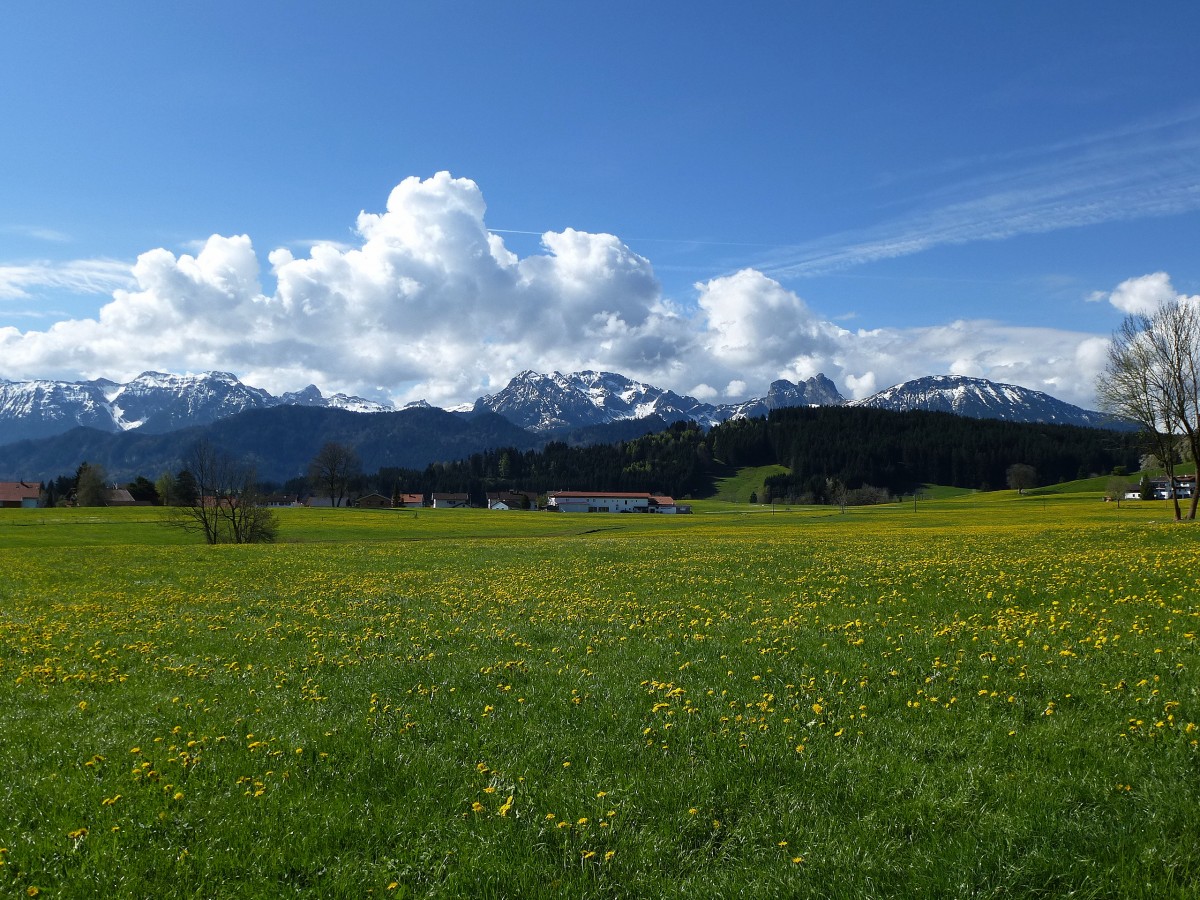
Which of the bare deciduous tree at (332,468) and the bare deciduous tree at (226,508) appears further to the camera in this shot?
the bare deciduous tree at (332,468)

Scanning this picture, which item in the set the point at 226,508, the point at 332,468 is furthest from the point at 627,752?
the point at 332,468

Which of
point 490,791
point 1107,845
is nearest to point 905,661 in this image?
point 1107,845

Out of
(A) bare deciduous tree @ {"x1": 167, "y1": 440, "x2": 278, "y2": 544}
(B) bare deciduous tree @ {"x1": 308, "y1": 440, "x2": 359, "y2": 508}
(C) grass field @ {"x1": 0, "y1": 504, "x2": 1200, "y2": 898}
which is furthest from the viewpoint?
(B) bare deciduous tree @ {"x1": 308, "y1": 440, "x2": 359, "y2": 508}

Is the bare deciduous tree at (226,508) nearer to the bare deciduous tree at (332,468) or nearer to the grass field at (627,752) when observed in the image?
the grass field at (627,752)

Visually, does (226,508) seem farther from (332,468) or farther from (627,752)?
(332,468)

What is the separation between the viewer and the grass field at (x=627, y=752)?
6684 millimetres

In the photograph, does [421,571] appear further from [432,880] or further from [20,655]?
[432,880]

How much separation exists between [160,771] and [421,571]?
2715 cm

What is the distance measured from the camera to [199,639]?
59.8 feet

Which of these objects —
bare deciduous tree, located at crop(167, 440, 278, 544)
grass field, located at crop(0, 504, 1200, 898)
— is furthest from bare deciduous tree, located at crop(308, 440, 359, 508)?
grass field, located at crop(0, 504, 1200, 898)

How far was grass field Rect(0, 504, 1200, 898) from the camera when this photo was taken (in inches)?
263

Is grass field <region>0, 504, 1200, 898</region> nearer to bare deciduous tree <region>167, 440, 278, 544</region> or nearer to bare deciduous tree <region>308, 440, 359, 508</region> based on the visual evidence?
bare deciduous tree <region>167, 440, 278, 544</region>

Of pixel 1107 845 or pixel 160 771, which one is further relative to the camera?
pixel 160 771

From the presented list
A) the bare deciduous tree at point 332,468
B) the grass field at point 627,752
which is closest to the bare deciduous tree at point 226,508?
the grass field at point 627,752
